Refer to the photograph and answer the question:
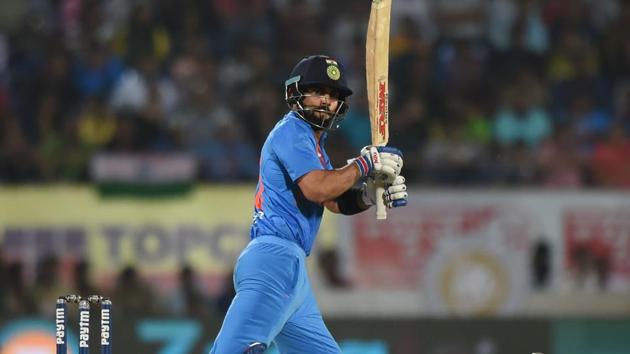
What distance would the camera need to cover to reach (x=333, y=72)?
5824mm

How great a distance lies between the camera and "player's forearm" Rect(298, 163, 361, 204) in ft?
18.2

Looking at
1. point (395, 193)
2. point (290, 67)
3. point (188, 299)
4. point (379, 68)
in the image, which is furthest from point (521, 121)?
point (395, 193)

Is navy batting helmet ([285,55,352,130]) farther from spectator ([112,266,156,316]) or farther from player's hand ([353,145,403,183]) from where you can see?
spectator ([112,266,156,316])

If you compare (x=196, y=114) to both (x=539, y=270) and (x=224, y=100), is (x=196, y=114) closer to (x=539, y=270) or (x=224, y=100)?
(x=224, y=100)

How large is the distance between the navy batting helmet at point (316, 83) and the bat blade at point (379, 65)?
→ 30 cm

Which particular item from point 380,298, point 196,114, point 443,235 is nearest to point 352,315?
point 380,298

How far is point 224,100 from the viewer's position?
36.6 ft

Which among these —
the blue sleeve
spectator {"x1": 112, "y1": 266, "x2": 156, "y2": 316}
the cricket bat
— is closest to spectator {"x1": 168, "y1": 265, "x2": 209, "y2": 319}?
spectator {"x1": 112, "y1": 266, "x2": 156, "y2": 316}

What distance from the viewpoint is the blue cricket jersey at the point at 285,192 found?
5695 millimetres

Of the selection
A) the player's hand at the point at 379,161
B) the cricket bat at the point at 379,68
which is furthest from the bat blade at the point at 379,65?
the player's hand at the point at 379,161

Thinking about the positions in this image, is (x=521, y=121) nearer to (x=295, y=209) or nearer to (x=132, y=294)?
(x=132, y=294)

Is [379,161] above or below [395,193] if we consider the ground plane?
above

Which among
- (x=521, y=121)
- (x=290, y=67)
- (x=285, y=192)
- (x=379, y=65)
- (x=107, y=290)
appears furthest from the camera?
(x=290, y=67)

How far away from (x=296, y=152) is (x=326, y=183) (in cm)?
21
